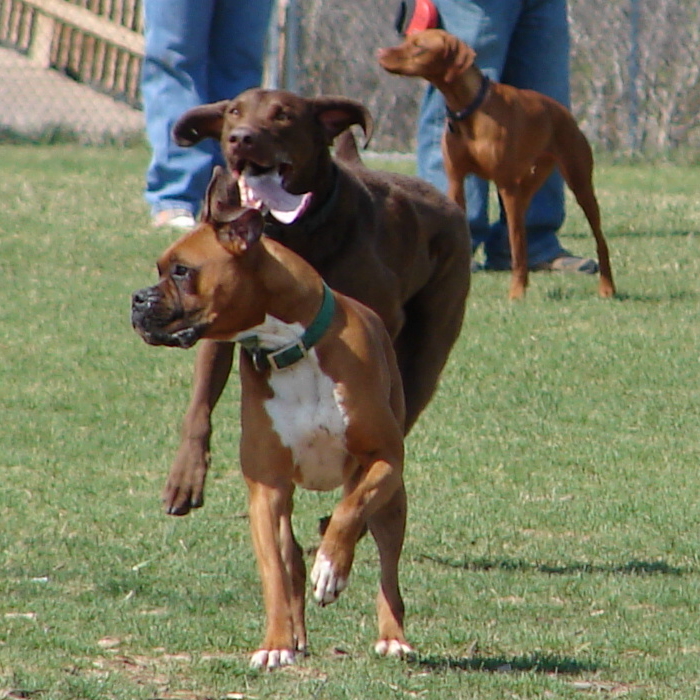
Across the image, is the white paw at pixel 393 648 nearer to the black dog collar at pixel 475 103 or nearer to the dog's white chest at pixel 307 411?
the dog's white chest at pixel 307 411

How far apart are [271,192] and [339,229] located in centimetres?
27

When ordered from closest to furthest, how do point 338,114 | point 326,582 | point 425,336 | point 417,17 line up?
1. point 326,582
2. point 338,114
3. point 425,336
4. point 417,17

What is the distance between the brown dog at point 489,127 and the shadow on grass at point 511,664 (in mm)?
4725

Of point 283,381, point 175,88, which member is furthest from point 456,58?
point 283,381

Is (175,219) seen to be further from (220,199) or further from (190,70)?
(220,199)

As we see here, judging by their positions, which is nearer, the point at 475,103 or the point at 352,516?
the point at 352,516

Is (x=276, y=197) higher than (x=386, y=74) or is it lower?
higher

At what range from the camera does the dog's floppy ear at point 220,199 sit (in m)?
3.79

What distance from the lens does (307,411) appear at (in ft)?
12.6

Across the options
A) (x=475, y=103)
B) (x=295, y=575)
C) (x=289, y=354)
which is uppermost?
(x=475, y=103)

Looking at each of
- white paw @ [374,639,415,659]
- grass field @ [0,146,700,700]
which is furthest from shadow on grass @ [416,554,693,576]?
white paw @ [374,639,415,659]

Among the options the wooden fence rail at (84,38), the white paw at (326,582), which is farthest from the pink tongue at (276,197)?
the wooden fence rail at (84,38)

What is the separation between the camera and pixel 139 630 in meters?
4.21

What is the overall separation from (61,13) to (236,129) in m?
11.6
